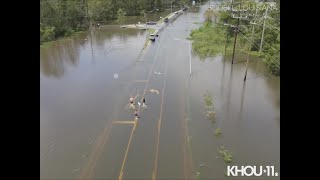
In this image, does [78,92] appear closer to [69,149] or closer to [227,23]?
[69,149]

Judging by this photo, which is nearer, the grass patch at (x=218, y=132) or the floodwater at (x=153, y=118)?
the floodwater at (x=153, y=118)

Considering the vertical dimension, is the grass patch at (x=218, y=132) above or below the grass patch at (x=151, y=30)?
below

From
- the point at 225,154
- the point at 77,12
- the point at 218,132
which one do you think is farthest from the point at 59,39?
the point at 225,154

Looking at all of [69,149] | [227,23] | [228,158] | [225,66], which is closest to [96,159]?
[69,149]

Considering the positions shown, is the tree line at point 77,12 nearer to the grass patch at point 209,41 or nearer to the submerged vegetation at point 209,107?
the grass patch at point 209,41

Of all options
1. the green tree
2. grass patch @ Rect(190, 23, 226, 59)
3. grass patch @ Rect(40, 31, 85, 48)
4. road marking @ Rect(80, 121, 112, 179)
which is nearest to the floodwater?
road marking @ Rect(80, 121, 112, 179)

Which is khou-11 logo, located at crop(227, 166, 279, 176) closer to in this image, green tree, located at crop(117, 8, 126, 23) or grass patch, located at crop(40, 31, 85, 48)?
grass patch, located at crop(40, 31, 85, 48)

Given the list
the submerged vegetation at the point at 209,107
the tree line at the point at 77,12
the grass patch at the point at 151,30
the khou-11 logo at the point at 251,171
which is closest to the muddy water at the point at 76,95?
the tree line at the point at 77,12
